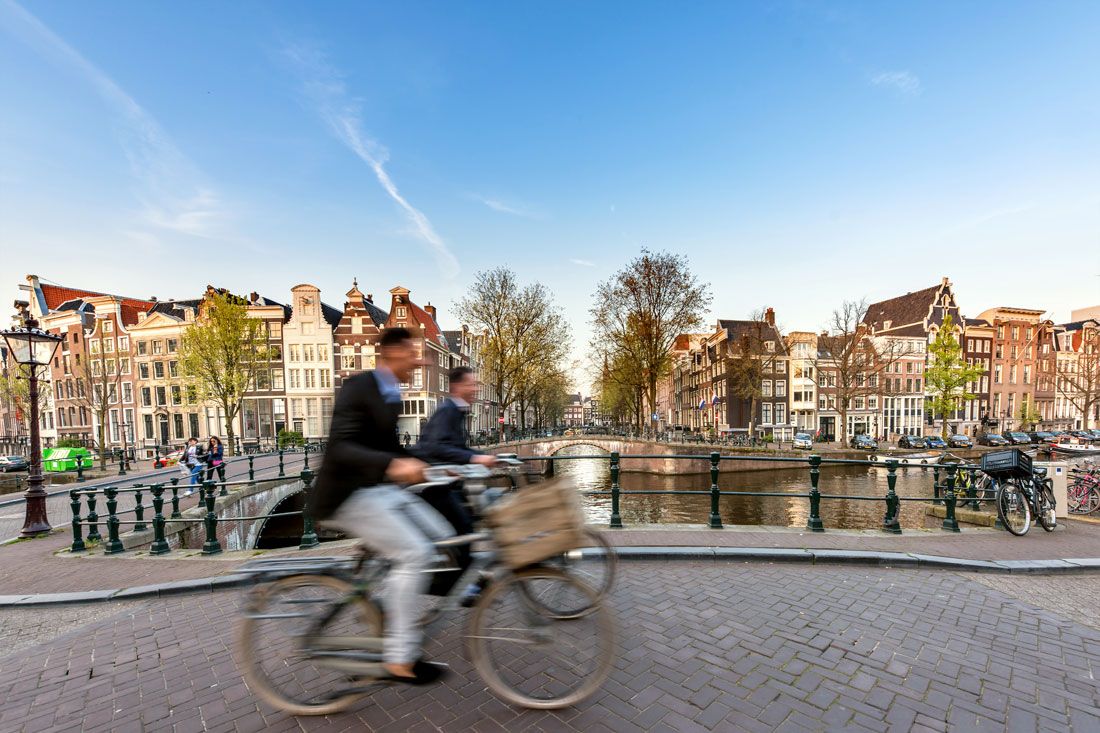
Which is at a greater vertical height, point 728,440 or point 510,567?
point 510,567

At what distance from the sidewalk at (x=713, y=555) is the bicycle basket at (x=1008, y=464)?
94cm

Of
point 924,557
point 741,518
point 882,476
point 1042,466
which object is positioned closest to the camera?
point 924,557

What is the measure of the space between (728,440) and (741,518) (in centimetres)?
1739

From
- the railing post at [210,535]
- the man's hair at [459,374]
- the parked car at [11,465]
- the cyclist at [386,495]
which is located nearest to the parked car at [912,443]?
the man's hair at [459,374]

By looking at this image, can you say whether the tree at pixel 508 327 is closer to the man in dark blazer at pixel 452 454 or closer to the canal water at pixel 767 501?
the canal water at pixel 767 501

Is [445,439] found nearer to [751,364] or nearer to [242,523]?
[242,523]

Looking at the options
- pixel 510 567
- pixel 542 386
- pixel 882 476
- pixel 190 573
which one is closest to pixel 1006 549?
pixel 510 567

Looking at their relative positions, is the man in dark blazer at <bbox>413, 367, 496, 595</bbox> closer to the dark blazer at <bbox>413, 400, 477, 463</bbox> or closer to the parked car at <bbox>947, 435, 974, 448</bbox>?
the dark blazer at <bbox>413, 400, 477, 463</bbox>

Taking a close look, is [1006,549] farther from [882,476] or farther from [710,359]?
[710,359]

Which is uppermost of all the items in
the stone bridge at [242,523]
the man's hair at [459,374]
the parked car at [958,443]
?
the man's hair at [459,374]

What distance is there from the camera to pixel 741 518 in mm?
18281

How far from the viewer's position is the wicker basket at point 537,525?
2.61 metres

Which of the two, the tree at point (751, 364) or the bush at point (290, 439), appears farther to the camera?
the tree at point (751, 364)

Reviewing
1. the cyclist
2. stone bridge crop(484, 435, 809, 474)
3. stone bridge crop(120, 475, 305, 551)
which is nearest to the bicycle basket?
the cyclist
